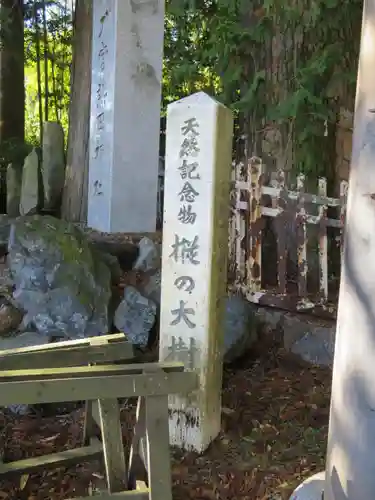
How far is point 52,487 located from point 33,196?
4.36m

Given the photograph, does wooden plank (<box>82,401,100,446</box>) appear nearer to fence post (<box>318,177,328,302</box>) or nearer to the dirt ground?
the dirt ground

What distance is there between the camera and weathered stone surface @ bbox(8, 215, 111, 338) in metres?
4.10

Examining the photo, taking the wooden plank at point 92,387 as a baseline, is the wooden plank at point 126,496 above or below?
below

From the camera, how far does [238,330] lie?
4.36 m

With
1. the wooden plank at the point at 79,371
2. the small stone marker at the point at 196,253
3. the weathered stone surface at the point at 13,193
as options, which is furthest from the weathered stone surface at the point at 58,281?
the weathered stone surface at the point at 13,193

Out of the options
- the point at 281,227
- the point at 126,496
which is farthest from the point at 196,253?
the point at 281,227

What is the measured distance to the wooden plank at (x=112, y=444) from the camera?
8.87 feet

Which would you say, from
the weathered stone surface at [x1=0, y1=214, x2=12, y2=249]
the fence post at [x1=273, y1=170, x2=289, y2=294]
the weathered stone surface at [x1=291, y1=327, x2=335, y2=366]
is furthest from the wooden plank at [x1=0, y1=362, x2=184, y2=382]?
the weathered stone surface at [x1=0, y1=214, x2=12, y2=249]

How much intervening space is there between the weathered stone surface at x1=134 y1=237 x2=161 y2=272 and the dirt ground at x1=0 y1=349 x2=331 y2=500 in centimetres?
120

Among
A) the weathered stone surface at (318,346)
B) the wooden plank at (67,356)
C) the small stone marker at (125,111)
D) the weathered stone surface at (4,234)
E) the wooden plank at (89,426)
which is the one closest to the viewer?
the wooden plank at (67,356)

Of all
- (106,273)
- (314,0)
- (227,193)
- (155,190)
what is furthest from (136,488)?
(314,0)

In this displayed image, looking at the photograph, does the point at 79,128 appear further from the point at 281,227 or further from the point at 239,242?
the point at 281,227

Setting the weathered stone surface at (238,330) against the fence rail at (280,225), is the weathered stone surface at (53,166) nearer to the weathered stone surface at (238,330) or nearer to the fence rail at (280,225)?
the fence rail at (280,225)

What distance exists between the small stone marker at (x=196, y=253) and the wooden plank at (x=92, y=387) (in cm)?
67
